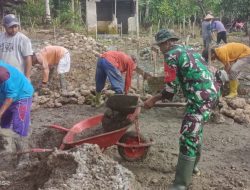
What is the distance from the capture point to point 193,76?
439 cm

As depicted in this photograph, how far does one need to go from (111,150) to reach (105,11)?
71.3 ft

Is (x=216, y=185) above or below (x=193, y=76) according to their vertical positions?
below

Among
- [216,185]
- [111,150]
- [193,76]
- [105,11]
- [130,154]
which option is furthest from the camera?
[105,11]

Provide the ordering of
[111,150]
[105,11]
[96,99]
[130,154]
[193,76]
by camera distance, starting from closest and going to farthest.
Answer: [193,76], [130,154], [111,150], [96,99], [105,11]

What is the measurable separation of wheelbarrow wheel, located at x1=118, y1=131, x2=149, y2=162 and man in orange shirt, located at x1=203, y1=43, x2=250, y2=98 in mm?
3590

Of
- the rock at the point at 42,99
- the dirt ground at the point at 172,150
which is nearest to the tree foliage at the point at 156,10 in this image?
the rock at the point at 42,99

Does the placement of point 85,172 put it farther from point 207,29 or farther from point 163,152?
point 207,29

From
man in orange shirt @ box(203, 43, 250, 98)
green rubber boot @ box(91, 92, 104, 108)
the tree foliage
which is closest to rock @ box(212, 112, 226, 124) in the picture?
man in orange shirt @ box(203, 43, 250, 98)

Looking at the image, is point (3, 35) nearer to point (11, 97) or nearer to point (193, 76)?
point (11, 97)

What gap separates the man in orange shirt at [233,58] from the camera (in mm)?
8523

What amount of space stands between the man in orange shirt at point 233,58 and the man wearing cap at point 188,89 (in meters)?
4.17

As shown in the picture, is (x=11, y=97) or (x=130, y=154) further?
(x=130, y=154)

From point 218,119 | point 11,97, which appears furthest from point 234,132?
point 11,97

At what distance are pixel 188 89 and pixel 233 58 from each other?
4716 millimetres
